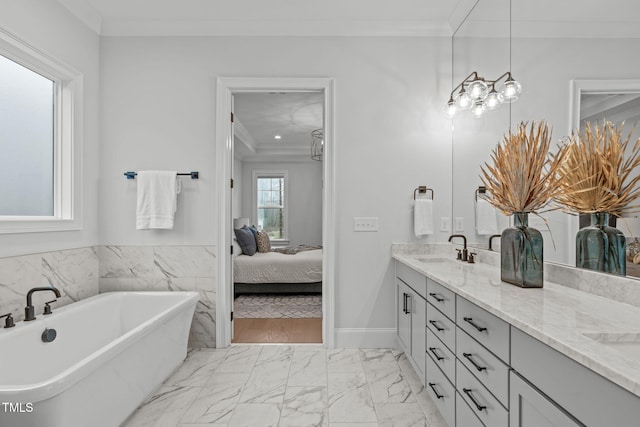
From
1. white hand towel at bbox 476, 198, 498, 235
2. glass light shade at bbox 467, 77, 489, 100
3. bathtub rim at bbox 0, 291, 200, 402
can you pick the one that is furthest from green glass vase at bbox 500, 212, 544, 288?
bathtub rim at bbox 0, 291, 200, 402

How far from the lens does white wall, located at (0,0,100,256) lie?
2.14m

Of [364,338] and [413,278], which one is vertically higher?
[413,278]

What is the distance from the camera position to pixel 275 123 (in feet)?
18.5

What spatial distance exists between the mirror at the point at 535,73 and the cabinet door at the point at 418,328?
67 cm

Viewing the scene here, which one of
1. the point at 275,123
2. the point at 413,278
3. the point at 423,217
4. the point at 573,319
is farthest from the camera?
the point at 275,123

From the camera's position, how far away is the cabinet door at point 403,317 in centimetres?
256

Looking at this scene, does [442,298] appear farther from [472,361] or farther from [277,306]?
[277,306]

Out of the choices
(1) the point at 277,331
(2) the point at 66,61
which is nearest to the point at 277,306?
(1) the point at 277,331

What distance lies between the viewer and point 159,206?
2.85m

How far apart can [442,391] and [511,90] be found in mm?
1787

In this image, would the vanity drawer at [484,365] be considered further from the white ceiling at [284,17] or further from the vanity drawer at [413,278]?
the white ceiling at [284,17]

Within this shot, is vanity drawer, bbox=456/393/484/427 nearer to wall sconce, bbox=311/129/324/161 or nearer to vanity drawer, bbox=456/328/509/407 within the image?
vanity drawer, bbox=456/328/509/407

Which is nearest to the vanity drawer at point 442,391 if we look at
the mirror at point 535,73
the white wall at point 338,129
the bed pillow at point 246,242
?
the mirror at point 535,73

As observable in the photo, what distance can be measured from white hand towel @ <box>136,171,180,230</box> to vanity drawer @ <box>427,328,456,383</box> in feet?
7.09
